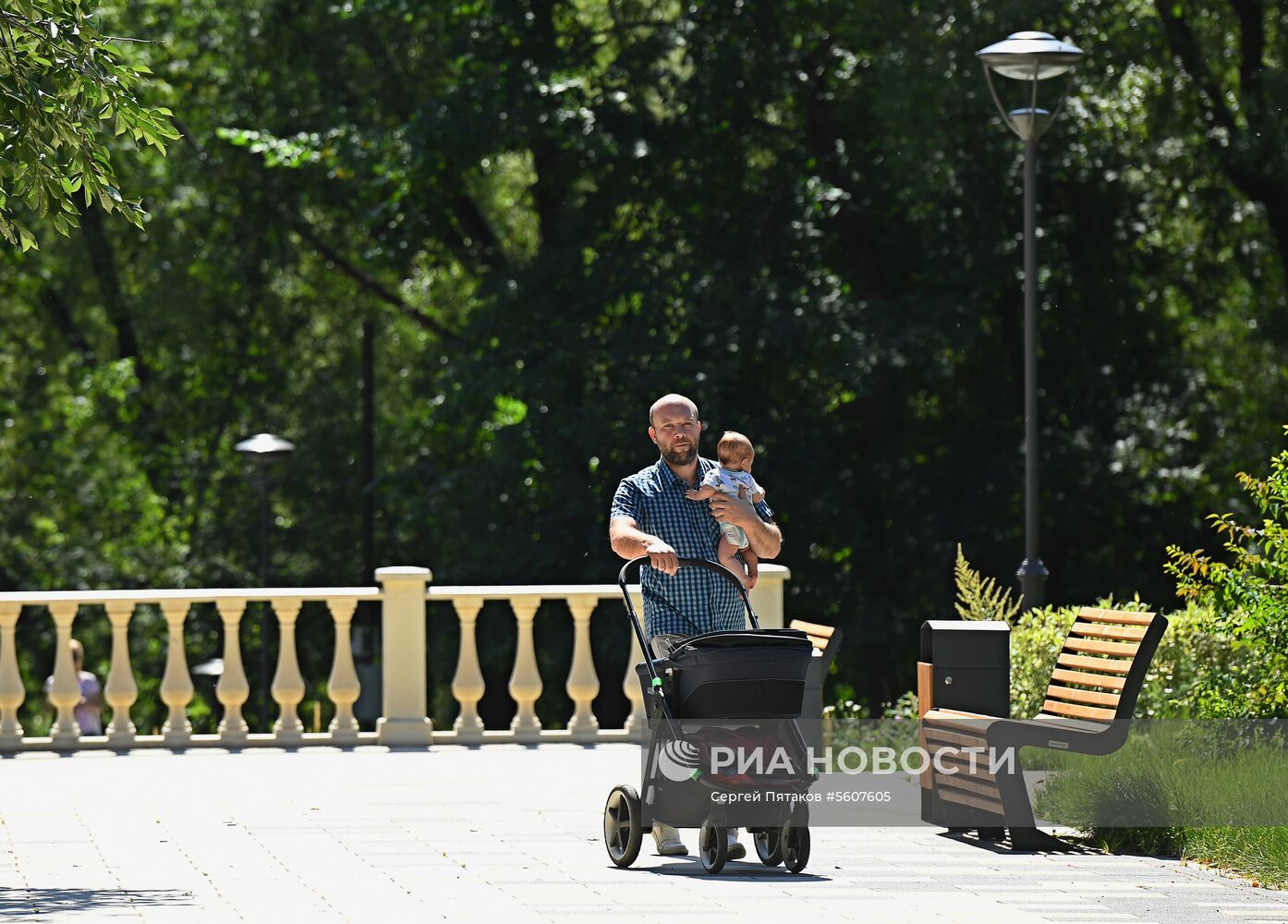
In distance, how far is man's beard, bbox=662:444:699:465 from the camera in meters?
7.78

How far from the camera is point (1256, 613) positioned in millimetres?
8984

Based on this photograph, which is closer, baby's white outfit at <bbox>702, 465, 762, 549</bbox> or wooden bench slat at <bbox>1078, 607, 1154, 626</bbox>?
baby's white outfit at <bbox>702, 465, 762, 549</bbox>

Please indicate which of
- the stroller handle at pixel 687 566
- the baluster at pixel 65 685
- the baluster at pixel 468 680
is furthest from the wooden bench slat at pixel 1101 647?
the baluster at pixel 65 685

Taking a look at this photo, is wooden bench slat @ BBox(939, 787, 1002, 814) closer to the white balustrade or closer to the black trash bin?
the black trash bin

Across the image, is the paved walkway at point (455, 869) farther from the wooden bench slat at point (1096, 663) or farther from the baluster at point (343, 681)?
the baluster at point (343, 681)

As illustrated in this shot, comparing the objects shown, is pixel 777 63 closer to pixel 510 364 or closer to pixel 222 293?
pixel 510 364

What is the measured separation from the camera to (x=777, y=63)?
2206 cm

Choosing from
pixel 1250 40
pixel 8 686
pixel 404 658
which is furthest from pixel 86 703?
pixel 1250 40

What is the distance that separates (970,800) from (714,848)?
5.04ft

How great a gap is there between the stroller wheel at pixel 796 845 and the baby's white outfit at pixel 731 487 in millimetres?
1131

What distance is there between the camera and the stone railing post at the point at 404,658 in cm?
1251

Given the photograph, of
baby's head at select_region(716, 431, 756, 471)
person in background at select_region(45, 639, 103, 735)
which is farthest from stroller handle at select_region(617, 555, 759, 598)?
person in background at select_region(45, 639, 103, 735)

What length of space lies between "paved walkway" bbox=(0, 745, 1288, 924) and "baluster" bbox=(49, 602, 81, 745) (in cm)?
128

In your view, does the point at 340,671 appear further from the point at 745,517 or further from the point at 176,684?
the point at 745,517
